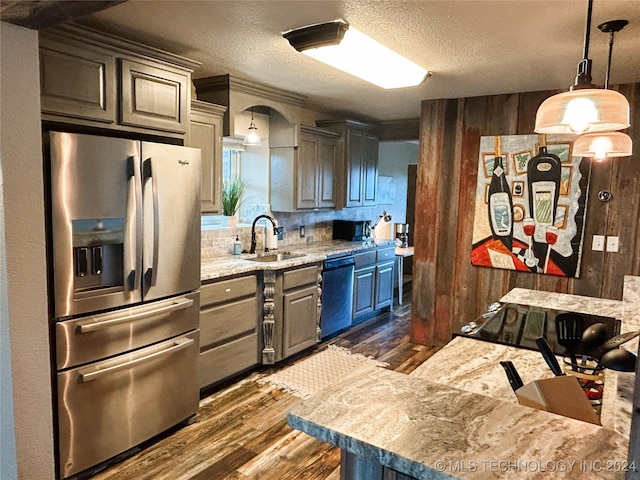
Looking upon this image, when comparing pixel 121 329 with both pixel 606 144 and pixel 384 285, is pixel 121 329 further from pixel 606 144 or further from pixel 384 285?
pixel 384 285

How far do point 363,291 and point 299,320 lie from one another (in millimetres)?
1213

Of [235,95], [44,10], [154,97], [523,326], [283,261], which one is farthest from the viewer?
[283,261]

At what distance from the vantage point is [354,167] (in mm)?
5035

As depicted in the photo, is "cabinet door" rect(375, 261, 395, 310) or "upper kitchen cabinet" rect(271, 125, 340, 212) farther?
"cabinet door" rect(375, 261, 395, 310)

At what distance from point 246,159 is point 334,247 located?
129 centimetres

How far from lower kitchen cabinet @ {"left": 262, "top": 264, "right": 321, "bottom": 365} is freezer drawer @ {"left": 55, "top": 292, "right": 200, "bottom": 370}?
2.91ft

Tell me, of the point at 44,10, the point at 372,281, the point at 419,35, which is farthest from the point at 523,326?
the point at 372,281

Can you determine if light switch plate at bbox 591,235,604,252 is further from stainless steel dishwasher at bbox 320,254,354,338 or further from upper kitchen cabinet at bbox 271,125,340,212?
upper kitchen cabinet at bbox 271,125,340,212

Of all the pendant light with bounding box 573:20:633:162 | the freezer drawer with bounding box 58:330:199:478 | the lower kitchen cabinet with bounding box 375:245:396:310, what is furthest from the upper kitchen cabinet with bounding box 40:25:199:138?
the lower kitchen cabinet with bounding box 375:245:396:310

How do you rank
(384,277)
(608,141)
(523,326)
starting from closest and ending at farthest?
1. (523,326)
2. (608,141)
3. (384,277)

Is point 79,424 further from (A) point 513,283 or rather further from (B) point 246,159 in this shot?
(A) point 513,283

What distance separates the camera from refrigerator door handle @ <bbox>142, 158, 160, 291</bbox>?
235 cm

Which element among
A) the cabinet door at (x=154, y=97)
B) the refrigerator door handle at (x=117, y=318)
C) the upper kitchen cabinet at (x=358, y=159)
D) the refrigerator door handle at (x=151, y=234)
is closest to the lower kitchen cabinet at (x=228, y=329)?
the refrigerator door handle at (x=117, y=318)

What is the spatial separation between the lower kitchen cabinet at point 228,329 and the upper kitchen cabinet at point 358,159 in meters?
2.01
